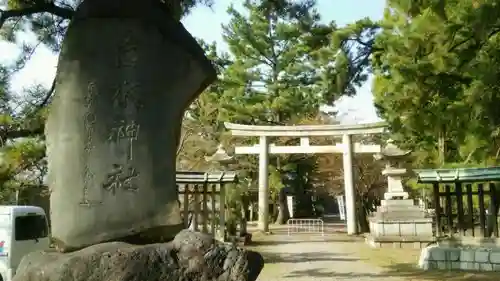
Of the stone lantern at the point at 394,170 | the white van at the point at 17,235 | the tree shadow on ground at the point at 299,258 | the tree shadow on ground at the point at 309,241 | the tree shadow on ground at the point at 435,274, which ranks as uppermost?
the stone lantern at the point at 394,170

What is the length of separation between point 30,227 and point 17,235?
431 mm

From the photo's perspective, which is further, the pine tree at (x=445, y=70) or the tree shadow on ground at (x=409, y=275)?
the tree shadow on ground at (x=409, y=275)

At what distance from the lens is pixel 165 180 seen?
175 inches

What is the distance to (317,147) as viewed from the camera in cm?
2091

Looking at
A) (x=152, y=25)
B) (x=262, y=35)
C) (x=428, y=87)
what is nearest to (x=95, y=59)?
(x=152, y=25)

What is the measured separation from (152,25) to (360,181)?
20.2 meters

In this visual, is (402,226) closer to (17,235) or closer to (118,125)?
(17,235)

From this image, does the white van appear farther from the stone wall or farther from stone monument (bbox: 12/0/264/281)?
the stone wall

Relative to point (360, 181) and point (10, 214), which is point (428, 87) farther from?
point (360, 181)

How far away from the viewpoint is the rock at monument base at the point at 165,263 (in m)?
3.79

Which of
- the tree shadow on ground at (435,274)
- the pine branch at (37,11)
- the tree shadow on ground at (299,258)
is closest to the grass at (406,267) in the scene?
the tree shadow on ground at (435,274)

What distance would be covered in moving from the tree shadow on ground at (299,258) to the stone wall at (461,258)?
2.10 m

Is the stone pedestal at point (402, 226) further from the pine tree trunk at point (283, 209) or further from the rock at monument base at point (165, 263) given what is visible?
the pine tree trunk at point (283, 209)

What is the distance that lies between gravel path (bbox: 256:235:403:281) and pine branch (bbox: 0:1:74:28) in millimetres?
5514
